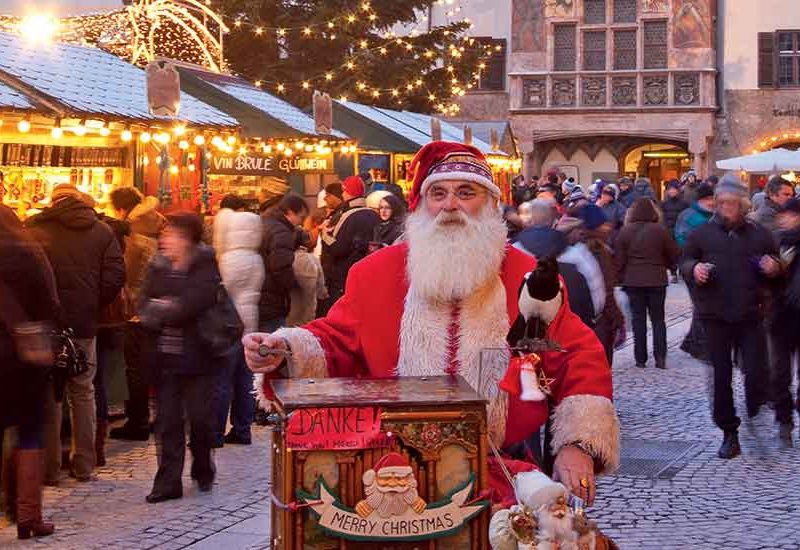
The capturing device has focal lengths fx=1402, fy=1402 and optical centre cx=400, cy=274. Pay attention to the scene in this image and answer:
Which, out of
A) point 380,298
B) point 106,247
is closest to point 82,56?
point 106,247

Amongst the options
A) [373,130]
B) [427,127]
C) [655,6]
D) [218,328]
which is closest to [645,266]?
[218,328]

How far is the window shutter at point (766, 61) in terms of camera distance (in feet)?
121

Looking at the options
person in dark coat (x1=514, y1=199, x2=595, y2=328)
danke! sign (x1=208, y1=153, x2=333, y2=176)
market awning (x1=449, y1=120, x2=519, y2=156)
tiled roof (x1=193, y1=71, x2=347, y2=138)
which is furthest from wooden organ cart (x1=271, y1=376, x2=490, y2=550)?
market awning (x1=449, y1=120, x2=519, y2=156)

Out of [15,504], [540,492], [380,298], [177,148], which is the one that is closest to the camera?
[540,492]

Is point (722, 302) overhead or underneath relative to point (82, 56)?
underneath

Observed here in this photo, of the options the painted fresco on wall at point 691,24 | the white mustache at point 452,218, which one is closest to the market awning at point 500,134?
the painted fresco on wall at point 691,24

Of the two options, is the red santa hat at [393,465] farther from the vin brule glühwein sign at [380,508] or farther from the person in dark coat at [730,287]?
the person in dark coat at [730,287]

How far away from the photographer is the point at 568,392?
4055 mm

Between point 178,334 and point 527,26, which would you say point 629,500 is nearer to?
point 178,334

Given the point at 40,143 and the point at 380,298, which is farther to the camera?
the point at 40,143

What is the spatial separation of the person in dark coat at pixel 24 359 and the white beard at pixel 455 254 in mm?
2154

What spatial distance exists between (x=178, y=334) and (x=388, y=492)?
175 inches

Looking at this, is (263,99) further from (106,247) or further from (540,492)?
(540,492)

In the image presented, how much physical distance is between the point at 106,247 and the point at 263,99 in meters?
10.1
